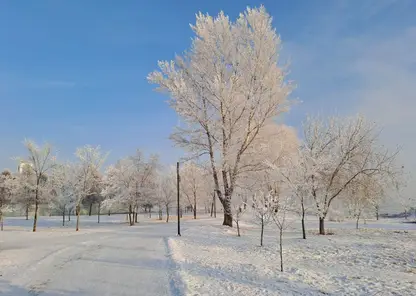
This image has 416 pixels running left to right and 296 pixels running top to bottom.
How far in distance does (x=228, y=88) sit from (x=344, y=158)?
10.6 metres

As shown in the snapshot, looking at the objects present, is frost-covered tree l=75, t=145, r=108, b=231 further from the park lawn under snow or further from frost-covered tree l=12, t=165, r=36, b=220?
the park lawn under snow

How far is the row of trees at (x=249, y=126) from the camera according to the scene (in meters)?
23.8

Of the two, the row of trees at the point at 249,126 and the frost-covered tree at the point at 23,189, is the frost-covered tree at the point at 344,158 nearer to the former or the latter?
the row of trees at the point at 249,126

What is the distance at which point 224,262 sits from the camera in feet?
→ 40.9

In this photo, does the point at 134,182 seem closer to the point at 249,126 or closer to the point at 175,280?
the point at 249,126

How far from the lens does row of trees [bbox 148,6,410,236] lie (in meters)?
23.8

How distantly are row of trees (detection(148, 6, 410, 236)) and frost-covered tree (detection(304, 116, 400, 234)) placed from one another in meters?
0.07

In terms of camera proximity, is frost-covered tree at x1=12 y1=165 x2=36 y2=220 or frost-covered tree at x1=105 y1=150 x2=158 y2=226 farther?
frost-covered tree at x1=105 y1=150 x2=158 y2=226

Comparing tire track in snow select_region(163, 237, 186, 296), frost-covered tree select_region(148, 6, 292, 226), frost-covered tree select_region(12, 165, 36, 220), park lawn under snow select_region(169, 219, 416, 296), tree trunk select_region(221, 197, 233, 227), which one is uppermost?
frost-covered tree select_region(148, 6, 292, 226)

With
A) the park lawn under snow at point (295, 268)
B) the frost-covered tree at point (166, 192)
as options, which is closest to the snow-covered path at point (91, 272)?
the park lawn under snow at point (295, 268)

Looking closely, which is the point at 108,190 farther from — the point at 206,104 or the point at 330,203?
the point at 330,203

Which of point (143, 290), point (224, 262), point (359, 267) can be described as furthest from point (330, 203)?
point (143, 290)

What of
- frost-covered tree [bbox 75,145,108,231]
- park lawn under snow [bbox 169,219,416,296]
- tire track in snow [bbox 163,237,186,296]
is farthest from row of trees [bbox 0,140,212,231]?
tire track in snow [bbox 163,237,186,296]

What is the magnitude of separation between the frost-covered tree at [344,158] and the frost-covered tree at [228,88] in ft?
15.5
